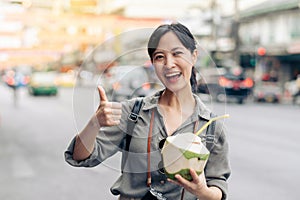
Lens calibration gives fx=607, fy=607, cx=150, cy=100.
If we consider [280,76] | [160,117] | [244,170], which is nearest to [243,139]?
[244,170]

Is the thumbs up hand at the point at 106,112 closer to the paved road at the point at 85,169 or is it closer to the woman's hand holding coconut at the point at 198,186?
the paved road at the point at 85,169

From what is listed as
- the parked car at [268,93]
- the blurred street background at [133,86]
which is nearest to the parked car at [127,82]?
the blurred street background at [133,86]

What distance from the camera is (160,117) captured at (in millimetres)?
2059

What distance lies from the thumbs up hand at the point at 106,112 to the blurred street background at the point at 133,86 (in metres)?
0.12

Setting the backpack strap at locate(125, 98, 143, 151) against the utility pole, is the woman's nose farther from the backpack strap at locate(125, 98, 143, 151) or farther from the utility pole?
the utility pole

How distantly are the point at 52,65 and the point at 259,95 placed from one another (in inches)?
1821

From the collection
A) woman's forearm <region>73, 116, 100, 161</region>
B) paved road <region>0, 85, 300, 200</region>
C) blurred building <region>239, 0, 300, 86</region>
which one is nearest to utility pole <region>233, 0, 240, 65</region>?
blurred building <region>239, 0, 300, 86</region>

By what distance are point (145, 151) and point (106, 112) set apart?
0.77 feet

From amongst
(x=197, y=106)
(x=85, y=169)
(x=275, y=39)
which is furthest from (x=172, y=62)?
(x=275, y=39)

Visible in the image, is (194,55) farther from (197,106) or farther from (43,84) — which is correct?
(43,84)

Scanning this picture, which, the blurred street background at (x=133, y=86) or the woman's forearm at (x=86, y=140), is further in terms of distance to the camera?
the blurred street background at (x=133, y=86)

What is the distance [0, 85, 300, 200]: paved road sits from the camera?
24.5ft

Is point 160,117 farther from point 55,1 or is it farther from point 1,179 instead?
point 55,1

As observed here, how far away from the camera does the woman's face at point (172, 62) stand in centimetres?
193
